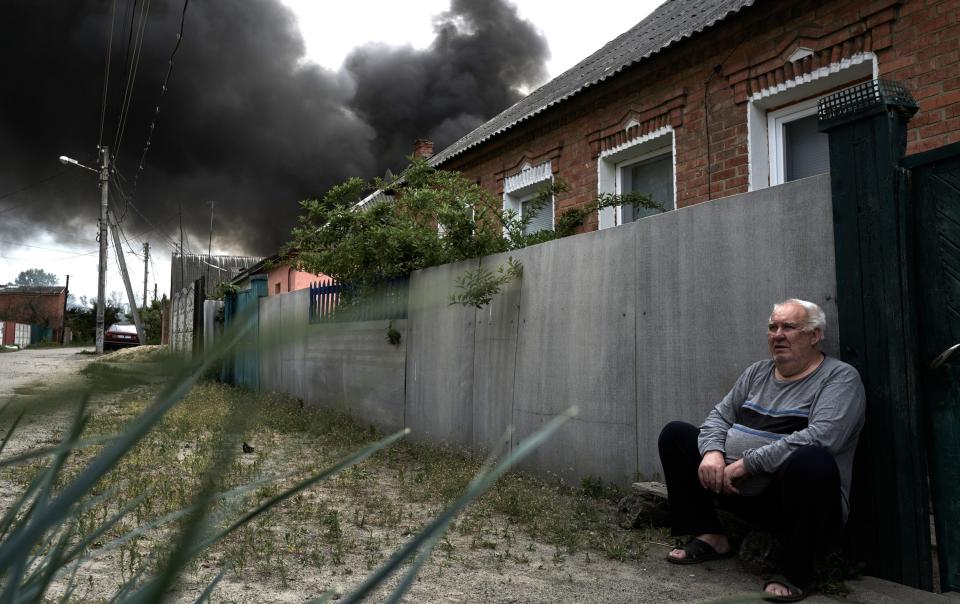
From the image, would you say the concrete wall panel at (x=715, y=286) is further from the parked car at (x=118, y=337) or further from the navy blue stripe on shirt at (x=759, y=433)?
the parked car at (x=118, y=337)

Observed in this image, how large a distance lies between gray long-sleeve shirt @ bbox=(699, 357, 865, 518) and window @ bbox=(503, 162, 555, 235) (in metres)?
6.47

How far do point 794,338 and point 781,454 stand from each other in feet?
1.76

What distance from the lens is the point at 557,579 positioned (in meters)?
3.23

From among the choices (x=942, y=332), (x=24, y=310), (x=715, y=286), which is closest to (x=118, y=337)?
(x=24, y=310)

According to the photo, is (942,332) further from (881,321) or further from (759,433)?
(759,433)

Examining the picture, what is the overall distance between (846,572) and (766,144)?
4.91 metres

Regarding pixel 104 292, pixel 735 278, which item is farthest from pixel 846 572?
pixel 104 292

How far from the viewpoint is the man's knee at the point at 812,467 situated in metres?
2.92

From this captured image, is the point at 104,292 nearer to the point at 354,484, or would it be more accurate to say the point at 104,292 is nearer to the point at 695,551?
the point at 354,484

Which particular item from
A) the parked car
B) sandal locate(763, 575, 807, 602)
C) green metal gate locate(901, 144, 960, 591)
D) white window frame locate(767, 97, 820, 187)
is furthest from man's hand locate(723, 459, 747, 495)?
the parked car

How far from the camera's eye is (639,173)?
8.93 meters

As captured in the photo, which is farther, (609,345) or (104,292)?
(104,292)

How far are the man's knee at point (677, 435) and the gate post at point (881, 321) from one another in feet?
2.40

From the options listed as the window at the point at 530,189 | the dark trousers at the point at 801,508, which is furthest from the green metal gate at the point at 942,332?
the window at the point at 530,189
